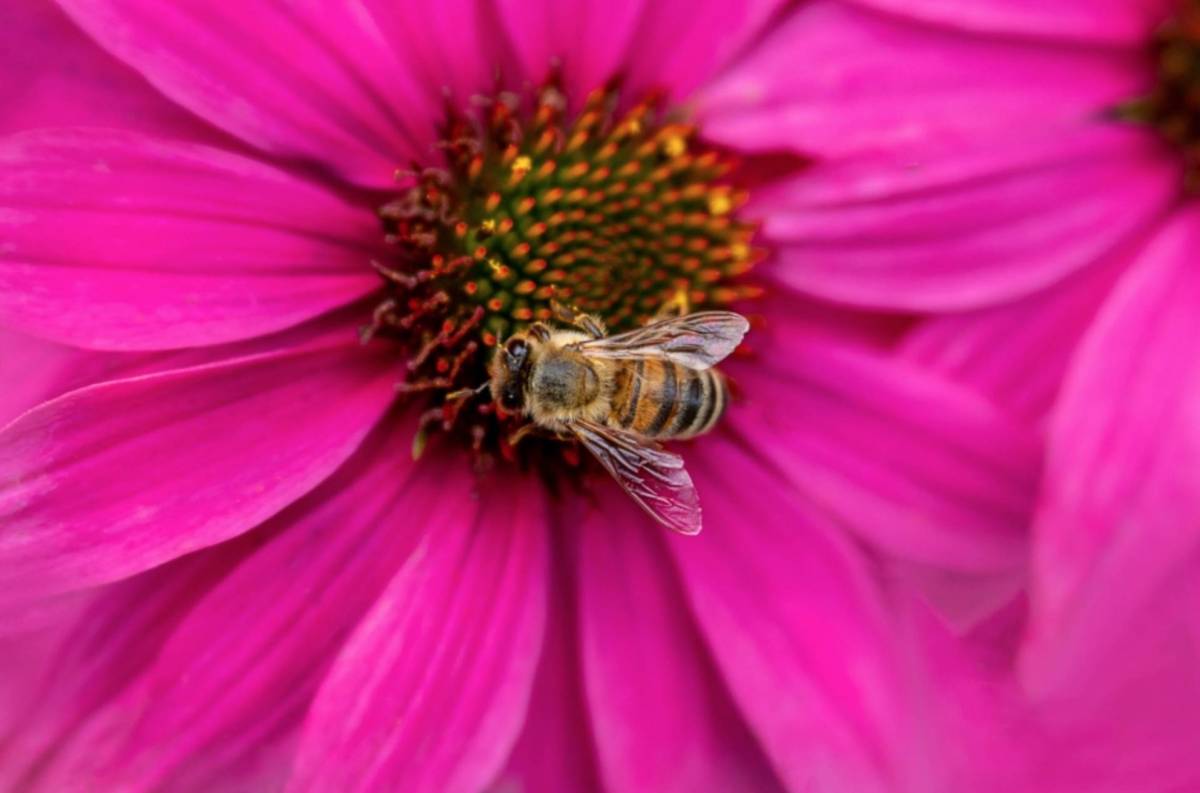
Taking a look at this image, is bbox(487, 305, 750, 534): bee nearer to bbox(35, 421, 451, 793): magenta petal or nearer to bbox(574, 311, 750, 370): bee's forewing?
bbox(574, 311, 750, 370): bee's forewing

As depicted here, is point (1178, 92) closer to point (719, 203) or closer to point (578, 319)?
point (719, 203)

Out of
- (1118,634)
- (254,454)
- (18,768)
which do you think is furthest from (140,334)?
(1118,634)

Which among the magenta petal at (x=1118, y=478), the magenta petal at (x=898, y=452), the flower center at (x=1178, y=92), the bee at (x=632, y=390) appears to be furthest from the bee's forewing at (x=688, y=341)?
the flower center at (x=1178, y=92)

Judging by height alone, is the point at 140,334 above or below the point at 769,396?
below

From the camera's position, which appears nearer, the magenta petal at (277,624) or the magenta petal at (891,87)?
the magenta petal at (277,624)

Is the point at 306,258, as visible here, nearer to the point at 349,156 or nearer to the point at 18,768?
the point at 349,156

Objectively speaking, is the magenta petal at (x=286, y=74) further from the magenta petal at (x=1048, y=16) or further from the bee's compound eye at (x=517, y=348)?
the magenta petal at (x=1048, y=16)
